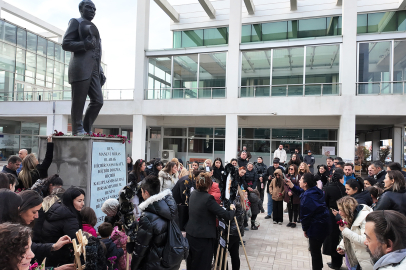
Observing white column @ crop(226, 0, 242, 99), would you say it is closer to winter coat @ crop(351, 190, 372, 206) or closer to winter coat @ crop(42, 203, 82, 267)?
winter coat @ crop(351, 190, 372, 206)

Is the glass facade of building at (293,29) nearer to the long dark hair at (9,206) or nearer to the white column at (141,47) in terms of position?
the white column at (141,47)

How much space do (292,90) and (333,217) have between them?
35.6ft

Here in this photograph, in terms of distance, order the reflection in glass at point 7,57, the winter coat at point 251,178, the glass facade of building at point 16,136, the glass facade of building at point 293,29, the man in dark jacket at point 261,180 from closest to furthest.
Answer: the winter coat at point 251,178 → the man in dark jacket at point 261,180 → the glass facade of building at point 293,29 → the glass facade of building at point 16,136 → the reflection in glass at point 7,57

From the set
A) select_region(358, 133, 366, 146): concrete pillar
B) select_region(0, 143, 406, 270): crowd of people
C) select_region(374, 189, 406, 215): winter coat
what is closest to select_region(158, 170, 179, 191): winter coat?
select_region(0, 143, 406, 270): crowd of people

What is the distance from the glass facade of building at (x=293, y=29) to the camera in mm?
17891

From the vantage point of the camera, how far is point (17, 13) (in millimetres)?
24453

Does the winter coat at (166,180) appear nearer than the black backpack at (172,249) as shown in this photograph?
No

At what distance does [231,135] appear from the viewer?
15.4 m

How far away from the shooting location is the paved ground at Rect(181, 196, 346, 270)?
4883 mm

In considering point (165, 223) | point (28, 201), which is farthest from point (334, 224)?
point (28, 201)

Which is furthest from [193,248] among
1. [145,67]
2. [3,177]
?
[145,67]

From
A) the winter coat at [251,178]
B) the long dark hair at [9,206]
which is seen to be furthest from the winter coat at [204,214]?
the winter coat at [251,178]

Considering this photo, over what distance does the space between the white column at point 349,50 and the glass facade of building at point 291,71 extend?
0.46m

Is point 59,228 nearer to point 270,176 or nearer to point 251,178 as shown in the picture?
point 251,178
